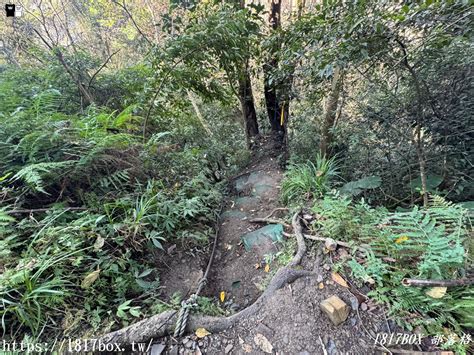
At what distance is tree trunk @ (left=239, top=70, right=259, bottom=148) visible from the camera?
4281 millimetres

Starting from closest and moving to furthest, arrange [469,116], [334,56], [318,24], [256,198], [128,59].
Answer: [334,56]
[469,116]
[318,24]
[256,198]
[128,59]

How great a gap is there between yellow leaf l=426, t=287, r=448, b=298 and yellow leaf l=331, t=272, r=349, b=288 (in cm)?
41

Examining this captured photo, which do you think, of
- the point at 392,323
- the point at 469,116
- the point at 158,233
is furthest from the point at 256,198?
the point at 469,116

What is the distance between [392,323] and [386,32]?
86.5 inches

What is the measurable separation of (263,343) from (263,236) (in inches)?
44.1

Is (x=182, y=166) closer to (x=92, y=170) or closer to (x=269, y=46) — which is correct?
(x=92, y=170)

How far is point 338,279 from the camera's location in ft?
4.79

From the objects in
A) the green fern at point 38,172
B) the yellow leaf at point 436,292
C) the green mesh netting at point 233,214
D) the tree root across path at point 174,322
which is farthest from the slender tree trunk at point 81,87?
the yellow leaf at point 436,292

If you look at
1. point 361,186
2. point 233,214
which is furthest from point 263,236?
point 361,186

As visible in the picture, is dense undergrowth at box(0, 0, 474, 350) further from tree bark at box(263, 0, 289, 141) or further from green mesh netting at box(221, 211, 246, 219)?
green mesh netting at box(221, 211, 246, 219)

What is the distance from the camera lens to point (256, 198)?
3.25 metres

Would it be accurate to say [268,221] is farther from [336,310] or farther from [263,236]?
[336,310]

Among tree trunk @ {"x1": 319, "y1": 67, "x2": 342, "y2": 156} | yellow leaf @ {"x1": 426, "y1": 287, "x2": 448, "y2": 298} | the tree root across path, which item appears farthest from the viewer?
tree trunk @ {"x1": 319, "y1": 67, "x2": 342, "y2": 156}

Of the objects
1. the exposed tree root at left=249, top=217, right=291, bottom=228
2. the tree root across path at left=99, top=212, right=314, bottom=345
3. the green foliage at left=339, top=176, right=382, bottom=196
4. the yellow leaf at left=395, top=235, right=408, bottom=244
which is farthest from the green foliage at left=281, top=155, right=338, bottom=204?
the tree root across path at left=99, top=212, right=314, bottom=345
